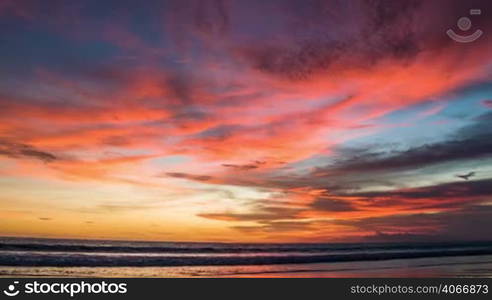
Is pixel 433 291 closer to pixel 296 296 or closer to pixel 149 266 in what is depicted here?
pixel 296 296

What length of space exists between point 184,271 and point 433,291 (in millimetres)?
7288

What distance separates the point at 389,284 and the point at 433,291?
356 millimetres

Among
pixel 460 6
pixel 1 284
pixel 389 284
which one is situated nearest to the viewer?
pixel 1 284

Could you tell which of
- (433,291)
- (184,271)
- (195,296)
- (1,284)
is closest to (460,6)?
(433,291)

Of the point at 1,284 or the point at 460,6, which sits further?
the point at 460,6

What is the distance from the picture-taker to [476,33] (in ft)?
14.0

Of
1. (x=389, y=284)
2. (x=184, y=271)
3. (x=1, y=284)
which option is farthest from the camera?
(x=184, y=271)

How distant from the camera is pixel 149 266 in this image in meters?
11.0

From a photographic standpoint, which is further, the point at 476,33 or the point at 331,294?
the point at 476,33

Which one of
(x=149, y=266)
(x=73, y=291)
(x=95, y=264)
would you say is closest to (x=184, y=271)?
(x=149, y=266)

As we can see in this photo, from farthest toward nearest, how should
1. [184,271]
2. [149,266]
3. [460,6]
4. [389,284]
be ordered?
[149,266]
[184,271]
[460,6]
[389,284]

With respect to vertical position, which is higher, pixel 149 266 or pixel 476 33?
pixel 476 33

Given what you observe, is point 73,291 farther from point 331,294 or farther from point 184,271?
point 184,271

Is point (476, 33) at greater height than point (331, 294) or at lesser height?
greater
